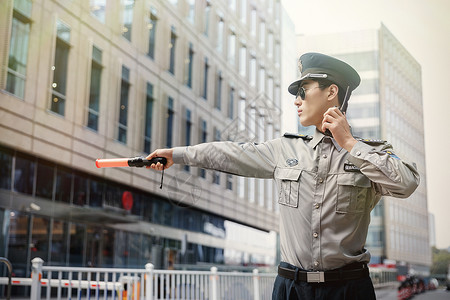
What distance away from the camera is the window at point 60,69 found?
7.45m

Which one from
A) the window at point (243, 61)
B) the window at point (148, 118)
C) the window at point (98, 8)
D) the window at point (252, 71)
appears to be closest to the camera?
the window at point (252, 71)

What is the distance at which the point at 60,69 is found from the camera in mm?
7477

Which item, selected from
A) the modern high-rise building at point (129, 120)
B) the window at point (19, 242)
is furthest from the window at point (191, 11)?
the window at point (19, 242)

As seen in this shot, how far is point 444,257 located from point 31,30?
543 cm

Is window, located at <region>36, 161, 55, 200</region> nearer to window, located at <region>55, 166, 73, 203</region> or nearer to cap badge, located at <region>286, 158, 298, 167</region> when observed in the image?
window, located at <region>55, 166, 73, 203</region>

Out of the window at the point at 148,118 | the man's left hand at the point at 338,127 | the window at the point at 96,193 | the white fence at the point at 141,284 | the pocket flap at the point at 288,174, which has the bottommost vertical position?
the white fence at the point at 141,284

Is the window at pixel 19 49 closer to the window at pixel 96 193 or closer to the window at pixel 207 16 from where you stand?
the window at pixel 96 193

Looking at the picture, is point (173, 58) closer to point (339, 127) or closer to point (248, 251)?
point (248, 251)

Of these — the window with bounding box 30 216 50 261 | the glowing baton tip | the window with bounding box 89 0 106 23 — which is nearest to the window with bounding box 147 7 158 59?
the window with bounding box 89 0 106 23

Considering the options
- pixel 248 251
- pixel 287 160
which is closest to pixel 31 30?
pixel 248 251

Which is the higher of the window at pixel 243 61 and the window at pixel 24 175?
the window at pixel 243 61

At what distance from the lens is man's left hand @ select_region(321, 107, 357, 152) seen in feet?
5.14

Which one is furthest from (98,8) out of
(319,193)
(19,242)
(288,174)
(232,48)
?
(319,193)

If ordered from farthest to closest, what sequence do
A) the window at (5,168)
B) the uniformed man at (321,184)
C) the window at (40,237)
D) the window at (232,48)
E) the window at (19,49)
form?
1. the window at (232,48)
2. the window at (40,237)
3. the window at (5,168)
4. the window at (19,49)
5. the uniformed man at (321,184)
